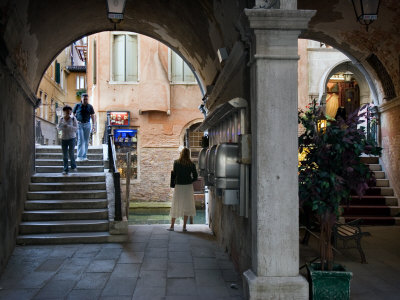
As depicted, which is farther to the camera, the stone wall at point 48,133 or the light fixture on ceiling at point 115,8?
the stone wall at point 48,133

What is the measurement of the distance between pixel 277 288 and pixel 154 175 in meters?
13.8

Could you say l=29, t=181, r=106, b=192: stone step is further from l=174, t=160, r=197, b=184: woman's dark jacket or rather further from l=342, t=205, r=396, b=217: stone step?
l=342, t=205, r=396, b=217: stone step

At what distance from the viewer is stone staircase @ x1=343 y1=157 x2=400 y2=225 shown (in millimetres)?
8742

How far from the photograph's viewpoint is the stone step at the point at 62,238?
6855 mm

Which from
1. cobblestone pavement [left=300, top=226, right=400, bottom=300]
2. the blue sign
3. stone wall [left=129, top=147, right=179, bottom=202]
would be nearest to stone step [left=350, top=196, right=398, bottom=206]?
cobblestone pavement [left=300, top=226, right=400, bottom=300]

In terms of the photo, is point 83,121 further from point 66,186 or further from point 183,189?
point 183,189

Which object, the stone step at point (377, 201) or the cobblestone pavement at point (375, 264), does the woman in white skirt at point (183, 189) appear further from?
the stone step at point (377, 201)

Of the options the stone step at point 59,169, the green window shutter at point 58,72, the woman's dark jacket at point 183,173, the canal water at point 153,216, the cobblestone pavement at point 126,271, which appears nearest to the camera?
the cobblestone pavement at point 126,271

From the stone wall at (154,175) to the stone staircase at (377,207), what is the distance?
9419 millimetres

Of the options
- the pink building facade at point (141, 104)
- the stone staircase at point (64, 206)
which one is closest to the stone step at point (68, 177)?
the stone staircase at point (64, 206)

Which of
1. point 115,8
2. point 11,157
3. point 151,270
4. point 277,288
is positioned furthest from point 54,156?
point 277,288

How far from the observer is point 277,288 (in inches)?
149

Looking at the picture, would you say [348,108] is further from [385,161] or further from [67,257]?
[67,257]

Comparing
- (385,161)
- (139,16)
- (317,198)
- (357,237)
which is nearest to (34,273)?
(317,198)
